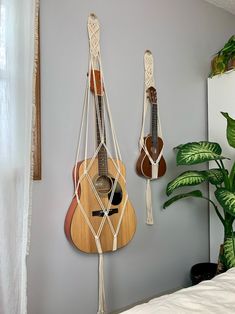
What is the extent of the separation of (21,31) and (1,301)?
110cm

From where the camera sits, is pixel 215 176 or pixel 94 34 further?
pixel 215 176

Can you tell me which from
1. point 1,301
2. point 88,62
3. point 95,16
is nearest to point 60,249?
point 1,301

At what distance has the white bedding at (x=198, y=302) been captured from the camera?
84cm

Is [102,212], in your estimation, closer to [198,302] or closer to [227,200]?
[227,200]

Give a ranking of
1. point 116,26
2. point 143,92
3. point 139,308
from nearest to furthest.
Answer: point 139,308 → point 116,26 → point 143,92

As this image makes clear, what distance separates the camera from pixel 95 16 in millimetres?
1702

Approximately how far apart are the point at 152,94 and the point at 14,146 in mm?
1050

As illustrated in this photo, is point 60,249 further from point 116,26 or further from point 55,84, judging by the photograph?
point 116,26

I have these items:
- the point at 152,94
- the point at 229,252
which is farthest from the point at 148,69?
the point at 229,252

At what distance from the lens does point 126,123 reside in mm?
Result: 1848

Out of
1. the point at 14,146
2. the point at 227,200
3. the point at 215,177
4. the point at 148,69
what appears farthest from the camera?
the point at 148,69

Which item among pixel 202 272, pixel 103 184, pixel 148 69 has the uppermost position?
pixel 148 69

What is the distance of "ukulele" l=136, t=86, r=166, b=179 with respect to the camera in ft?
6.11

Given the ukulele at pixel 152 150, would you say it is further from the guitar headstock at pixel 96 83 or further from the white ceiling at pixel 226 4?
the white ceiling at pixel 226 4
